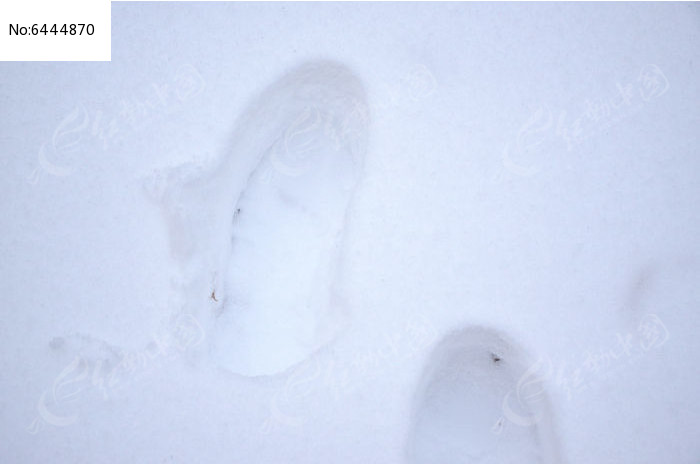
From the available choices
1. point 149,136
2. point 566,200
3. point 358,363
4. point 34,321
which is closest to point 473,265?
point 566,200

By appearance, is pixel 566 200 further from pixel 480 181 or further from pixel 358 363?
pixel 358 363

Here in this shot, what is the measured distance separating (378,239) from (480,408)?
122 cm

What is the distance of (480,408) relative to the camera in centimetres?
294

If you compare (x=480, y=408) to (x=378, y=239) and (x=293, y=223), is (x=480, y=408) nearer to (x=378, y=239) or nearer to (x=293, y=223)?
(x=378, y=239)

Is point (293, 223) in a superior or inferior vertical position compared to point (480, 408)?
superior

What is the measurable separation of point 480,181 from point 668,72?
1301 mm

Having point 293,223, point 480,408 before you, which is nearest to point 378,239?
point 293,223

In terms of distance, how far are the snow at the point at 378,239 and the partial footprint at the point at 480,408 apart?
0.02 metres

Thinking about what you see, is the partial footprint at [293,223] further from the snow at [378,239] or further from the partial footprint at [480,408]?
the partial footprint at [480,408]

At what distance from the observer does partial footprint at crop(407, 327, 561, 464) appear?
2.84m

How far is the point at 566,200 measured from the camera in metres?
2.84

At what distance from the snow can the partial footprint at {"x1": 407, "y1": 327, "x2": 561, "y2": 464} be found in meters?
0.02

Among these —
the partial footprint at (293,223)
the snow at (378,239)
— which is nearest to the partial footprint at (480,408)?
the snow at (378,239)

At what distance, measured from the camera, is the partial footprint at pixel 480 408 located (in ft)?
9.30
